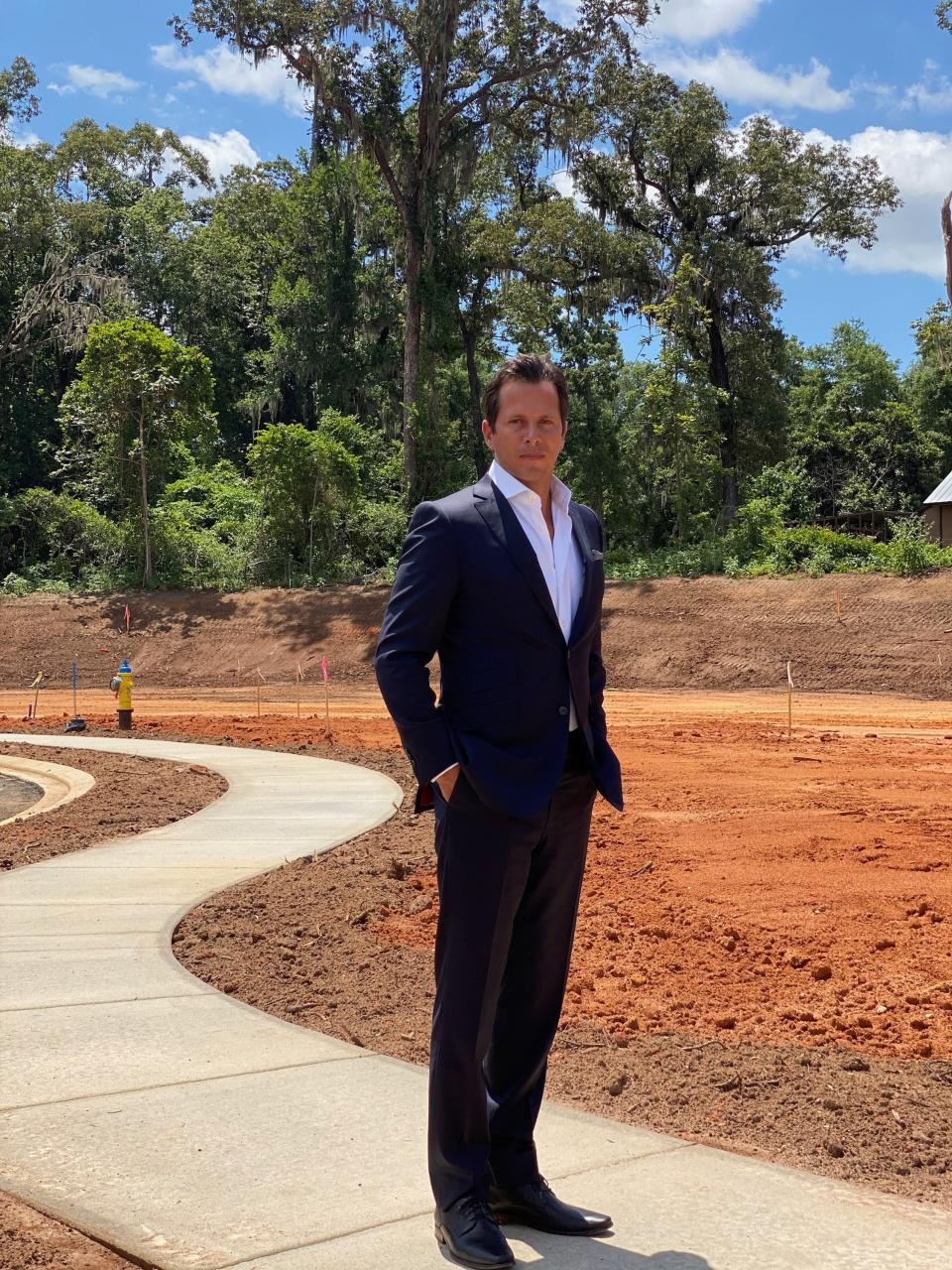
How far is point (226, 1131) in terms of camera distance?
369cm

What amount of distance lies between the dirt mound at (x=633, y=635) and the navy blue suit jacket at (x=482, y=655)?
900 inches

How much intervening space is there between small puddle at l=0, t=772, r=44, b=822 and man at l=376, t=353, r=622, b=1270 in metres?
8.20

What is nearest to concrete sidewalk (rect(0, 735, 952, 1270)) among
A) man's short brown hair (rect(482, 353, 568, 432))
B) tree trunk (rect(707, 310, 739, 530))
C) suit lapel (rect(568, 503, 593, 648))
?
suit lapel (rect(568, 503, 593, 648))

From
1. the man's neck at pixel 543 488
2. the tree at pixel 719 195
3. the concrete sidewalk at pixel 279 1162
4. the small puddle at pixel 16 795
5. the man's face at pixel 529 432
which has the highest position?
the tree at pixel 719 195

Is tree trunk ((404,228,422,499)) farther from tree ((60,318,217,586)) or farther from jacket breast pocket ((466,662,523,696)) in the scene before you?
jacket breast pocket ((466,662,523,696))

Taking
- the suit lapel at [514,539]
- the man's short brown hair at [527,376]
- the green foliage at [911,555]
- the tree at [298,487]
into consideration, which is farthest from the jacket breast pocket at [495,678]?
the tree at [298,487]

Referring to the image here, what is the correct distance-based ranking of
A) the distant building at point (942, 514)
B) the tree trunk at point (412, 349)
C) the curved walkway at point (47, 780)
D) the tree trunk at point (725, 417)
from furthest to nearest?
the tree trunk at point (725, 417)
the tree trunk at point (412, 349)
the distant building at point (942, 514)
the curved walkway at point (47, 780)

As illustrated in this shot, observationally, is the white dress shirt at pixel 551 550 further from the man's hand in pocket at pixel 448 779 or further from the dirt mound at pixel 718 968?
the dirt mound at pixel 718 968

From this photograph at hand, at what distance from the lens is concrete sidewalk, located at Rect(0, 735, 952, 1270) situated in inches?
116

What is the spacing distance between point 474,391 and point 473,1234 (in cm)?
4314

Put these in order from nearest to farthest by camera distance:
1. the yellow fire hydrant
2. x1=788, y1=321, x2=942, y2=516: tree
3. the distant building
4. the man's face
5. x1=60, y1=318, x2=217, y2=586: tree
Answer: the man's face < the yellow fire hydrant < x1=60, y1=318, x2=217, y2=586: tree < the distant building < x1=788, y1=321, x2=942, y2=516: tree

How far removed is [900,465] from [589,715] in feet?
171

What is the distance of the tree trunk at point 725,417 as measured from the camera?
4016cm

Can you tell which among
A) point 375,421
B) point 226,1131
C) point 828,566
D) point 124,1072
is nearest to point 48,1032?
point 124,1072
